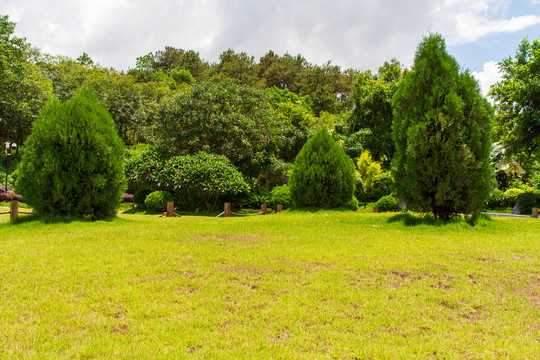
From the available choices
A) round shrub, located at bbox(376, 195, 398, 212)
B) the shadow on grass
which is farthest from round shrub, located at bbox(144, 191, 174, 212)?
the shadow on grass

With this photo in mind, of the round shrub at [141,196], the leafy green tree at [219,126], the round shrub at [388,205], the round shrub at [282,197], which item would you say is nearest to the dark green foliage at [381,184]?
the round shrub at [388,205]

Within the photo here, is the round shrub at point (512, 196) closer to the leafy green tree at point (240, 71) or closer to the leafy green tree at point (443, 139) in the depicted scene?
the leafy green tree at point (443, 139)

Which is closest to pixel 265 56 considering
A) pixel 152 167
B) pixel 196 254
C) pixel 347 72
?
pixel 347 72

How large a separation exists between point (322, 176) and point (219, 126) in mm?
7223

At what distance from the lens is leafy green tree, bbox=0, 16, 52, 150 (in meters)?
23.5

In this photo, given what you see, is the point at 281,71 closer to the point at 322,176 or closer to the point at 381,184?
the point at 381,184

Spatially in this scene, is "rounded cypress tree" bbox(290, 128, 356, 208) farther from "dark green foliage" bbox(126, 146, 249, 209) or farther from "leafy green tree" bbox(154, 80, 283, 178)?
"leafy green tree" bbox(154, 80, 283, 178)

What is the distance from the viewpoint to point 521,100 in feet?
58.4

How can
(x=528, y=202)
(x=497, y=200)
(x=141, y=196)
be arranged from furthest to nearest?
(x=497, y=200)
(x=141, y=196)
(x=528, y=202)

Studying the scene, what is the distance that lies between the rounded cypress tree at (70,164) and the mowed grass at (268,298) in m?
2.31

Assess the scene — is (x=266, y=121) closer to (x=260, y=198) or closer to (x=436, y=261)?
(x=260, y=198)

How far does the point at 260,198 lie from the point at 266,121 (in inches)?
161

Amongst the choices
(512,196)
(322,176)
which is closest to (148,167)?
→ (322,176)

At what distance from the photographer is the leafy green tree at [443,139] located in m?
8.55
